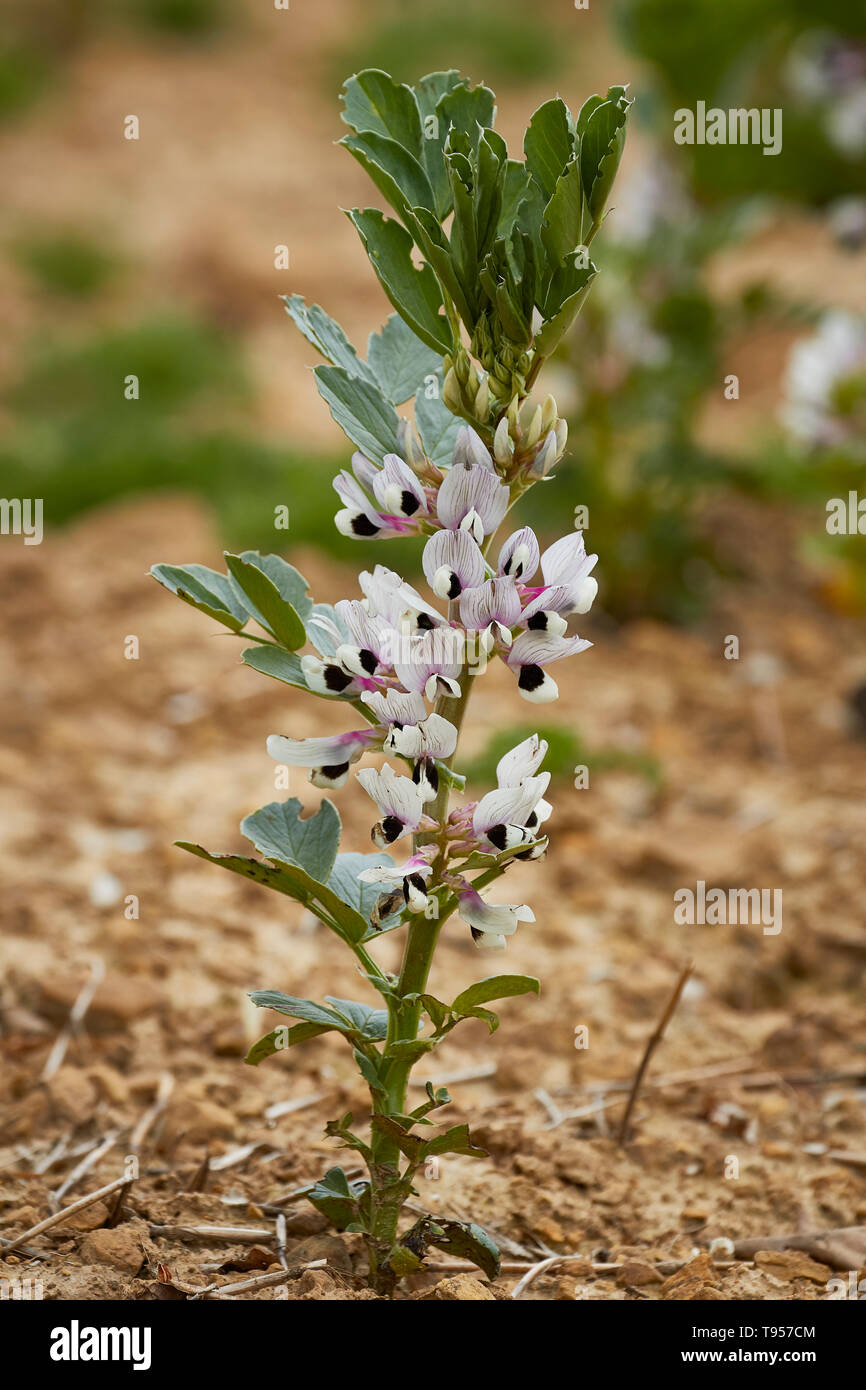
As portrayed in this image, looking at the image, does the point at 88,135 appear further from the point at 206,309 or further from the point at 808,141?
the point at 808,141

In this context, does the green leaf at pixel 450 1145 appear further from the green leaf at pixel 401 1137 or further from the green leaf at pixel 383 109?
the green leaf at pixel 383 109

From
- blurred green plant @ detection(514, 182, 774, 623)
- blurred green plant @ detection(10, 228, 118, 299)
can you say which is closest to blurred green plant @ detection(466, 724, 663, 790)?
blurred green plant @ detection(514, 182, 774, 623)

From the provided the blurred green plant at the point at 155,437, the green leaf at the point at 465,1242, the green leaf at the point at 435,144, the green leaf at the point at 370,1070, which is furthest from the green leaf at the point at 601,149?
the blurred green plant at the point at 155,437

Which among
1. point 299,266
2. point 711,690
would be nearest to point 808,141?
point 299,266

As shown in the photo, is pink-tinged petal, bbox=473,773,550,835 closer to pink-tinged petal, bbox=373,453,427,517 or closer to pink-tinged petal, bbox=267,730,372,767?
pink-tinged petal, bbox=267,730,372,767

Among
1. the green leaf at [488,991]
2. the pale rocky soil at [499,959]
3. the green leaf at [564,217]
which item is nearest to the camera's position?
the green leaf at [564,217]

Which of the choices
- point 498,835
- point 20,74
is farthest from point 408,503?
point 20,74
